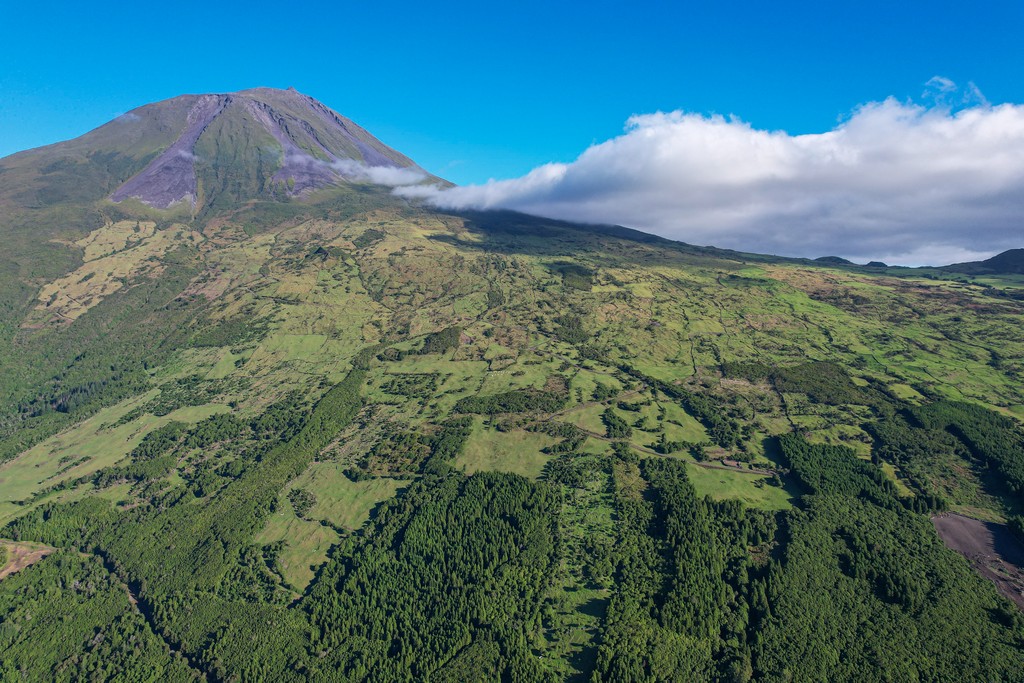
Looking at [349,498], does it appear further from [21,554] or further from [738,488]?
[738,488]

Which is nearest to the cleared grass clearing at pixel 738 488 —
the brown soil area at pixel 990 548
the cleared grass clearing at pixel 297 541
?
the brown soil area at pixel 990 548

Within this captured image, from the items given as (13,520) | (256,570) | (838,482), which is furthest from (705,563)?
(13,520)

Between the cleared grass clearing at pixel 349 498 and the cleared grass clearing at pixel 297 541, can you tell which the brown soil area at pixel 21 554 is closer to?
the cleared grass clearing at pixel 297 541

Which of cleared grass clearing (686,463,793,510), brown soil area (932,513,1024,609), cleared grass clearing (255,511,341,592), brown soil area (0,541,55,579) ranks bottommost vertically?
brown soil area (0,541,55,579)

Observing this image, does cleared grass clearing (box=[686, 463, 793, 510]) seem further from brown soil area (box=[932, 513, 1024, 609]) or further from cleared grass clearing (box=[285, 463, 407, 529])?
cleared grass clearing (box=[285, 463, 407, 529])

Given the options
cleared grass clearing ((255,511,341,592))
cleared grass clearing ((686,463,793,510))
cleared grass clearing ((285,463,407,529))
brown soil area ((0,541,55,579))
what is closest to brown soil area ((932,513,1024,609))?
cleared grass clearing ((686,463,793,510))

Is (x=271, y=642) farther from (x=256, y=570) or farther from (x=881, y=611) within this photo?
(x=881, y=611)
